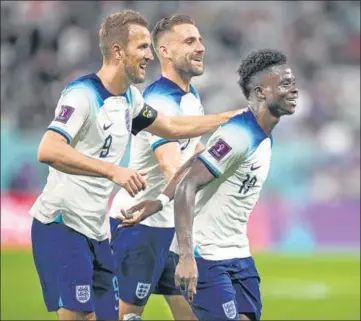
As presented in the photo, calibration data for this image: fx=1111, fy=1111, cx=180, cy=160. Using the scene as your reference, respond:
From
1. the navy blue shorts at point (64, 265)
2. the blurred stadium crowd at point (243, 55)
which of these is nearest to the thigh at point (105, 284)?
the navy blue shorts at point (64, 265)

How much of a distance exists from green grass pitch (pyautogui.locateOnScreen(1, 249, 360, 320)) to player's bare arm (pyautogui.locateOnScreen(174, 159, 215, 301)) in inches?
214

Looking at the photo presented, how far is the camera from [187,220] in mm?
5957

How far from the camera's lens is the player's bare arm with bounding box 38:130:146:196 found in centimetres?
594

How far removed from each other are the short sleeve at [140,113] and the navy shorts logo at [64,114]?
712mm

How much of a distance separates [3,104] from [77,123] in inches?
502

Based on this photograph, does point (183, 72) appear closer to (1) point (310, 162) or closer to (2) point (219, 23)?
(1) point (310, 162)

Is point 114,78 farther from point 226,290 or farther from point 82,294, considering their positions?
point 226,290

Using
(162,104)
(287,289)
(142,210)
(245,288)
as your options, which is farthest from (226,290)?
(287,289)

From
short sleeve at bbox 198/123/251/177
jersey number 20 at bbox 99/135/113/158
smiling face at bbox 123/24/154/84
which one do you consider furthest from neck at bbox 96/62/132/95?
short sleeve at bbox 198/123/251/177

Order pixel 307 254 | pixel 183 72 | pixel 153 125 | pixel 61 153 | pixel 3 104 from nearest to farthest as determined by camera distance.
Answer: pixel 61 153
pixel 153 125
pixel 183 72
pixel 307 254
pixel 3 104

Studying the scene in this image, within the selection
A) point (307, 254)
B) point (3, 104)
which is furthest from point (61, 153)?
point (3, 104)

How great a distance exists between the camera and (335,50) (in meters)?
21.4

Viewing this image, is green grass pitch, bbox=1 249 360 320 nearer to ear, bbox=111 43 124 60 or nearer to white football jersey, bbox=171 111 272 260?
ear, bbox=111 43 124 60

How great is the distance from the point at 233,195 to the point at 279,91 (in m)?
0.66
